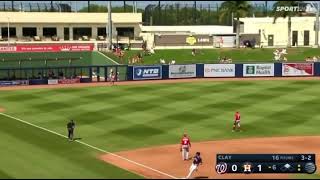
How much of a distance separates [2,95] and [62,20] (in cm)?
4379

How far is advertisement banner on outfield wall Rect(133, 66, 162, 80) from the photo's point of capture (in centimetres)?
7325

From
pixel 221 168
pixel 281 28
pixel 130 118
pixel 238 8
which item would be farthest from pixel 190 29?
pixel 221 168

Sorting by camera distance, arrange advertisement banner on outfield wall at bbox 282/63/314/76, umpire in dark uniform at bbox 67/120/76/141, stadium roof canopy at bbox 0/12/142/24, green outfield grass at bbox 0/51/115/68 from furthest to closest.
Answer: stadium roof canopy at bbox 0/12/142/24 → green outfield grass at bbox 0/51/115/68 → advertisement banner on outfield wall at bbox 282/63/314/76 → umpire in dark uniform at bbox 67/120/76/141

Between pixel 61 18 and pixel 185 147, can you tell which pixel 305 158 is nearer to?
pixel 185 147

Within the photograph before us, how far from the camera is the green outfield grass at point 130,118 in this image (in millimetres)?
31297

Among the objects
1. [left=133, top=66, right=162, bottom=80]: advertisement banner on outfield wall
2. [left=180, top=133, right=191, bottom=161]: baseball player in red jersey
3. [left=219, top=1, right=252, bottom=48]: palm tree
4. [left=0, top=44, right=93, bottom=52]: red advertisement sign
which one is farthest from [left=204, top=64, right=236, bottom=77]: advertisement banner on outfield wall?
[left=180, top=133, right=191, bottom=161]: baseball player in red jersey

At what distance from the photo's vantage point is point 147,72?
73750 millimetres

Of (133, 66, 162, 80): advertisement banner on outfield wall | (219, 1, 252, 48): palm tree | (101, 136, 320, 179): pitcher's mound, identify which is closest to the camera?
(101, 136, 320, 179): pitcher's mound

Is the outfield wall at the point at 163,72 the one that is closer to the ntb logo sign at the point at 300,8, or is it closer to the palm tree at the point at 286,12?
the palm tree at the point at 286,12

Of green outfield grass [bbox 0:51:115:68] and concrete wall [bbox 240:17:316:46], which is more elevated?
concrete wall [bbox 240:17:316:46]

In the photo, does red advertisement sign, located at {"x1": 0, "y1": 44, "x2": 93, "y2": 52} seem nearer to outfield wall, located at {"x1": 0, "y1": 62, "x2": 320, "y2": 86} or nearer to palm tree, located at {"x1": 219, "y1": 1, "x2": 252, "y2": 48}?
outfield wall, located at {"x1": 0, "y1": 62, "x2": 320, "y2": 86}

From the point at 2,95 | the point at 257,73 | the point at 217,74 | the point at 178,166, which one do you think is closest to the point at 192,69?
the point at 217,74
